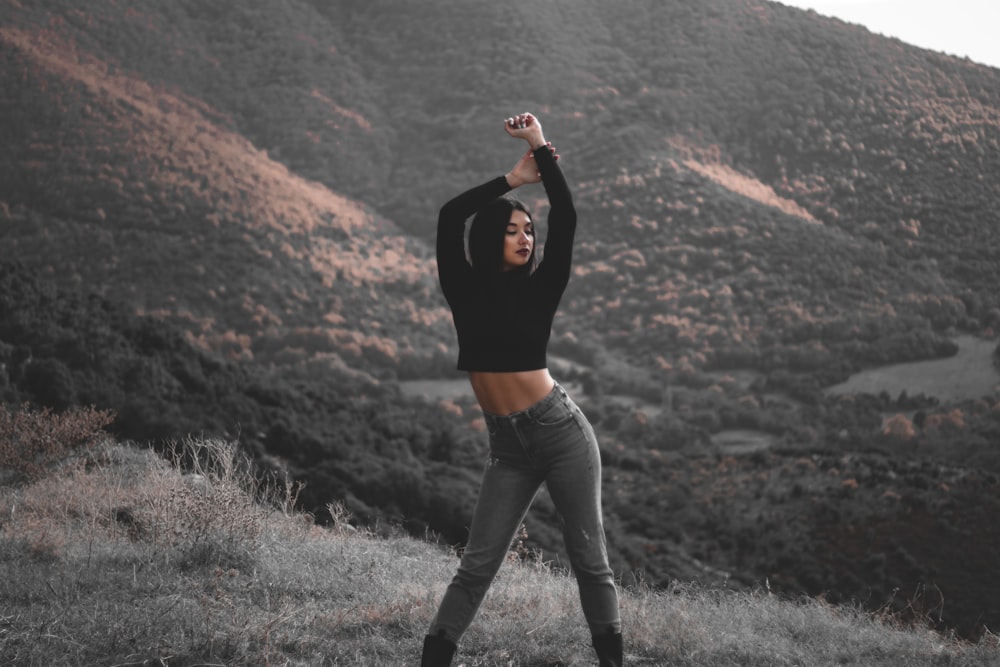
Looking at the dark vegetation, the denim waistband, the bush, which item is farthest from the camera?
the dark vegetation

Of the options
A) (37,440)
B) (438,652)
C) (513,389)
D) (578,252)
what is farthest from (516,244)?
(578,252)

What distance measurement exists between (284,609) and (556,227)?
2.00 m

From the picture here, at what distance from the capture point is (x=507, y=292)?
108 inches

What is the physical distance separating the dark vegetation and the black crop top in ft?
19.2

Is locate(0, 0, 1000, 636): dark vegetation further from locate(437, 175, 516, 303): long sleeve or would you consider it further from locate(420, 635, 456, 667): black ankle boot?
locate(437, 175, 516, 303): long sleeve

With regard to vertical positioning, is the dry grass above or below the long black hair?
below

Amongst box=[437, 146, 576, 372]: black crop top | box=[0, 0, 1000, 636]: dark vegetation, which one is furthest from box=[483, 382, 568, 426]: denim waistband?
box=[0, 0, 1000, 636]: dark vegetation

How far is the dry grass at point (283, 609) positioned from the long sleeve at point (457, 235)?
148 centimetres

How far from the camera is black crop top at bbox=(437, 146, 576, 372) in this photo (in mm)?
2699

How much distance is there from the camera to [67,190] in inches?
1451

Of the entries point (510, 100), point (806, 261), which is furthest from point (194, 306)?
point (510, 100)

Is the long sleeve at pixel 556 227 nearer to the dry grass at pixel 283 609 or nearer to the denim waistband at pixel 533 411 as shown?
the denim waistband at pixel 533 411

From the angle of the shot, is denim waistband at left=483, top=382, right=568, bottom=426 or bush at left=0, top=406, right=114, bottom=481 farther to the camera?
bush at left=0, top=406, right=114, bottom=481

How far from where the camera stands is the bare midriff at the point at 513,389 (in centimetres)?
269
